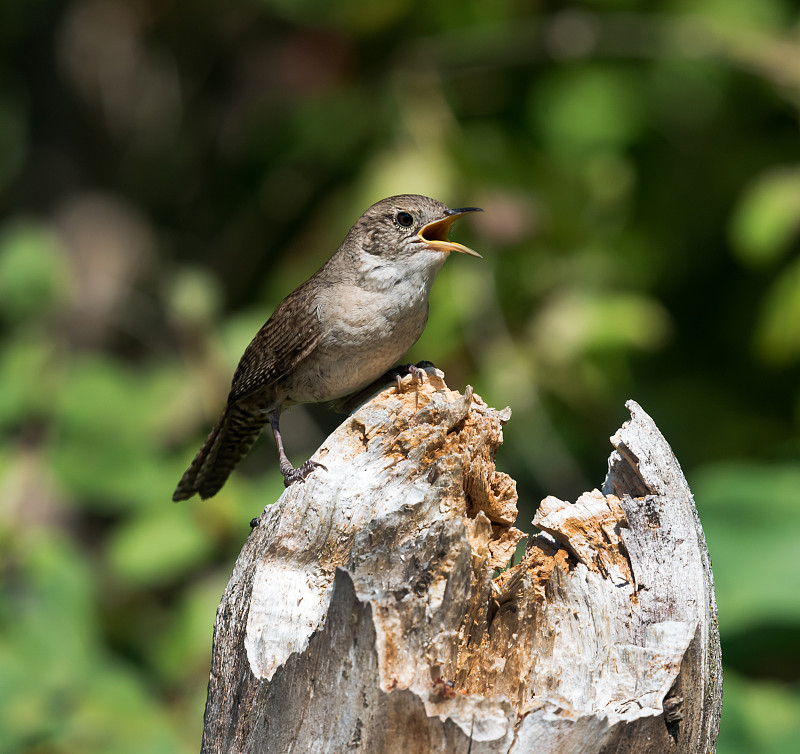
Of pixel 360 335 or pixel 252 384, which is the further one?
pixel 252 384

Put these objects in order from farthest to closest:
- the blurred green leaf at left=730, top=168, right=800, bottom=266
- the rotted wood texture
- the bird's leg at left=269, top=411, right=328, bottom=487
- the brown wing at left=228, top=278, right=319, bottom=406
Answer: the blurred green leaf at left=730, top=168, right=800, bottom=266 < the brown wing at left=228, top=278, right=319, bottom=406 < the bird's leg at left=269, top=411, right=328, bottom=487 < the rotted wood texture

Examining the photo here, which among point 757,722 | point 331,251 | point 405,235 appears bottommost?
point 757,722

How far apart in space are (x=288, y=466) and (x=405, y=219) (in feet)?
3.47

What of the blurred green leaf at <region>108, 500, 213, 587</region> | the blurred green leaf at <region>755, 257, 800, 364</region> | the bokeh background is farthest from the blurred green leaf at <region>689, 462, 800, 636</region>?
the blurred green leaf at <region>108, 500, 213, 587</region>

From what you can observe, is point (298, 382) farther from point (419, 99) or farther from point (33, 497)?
point (419, 99)

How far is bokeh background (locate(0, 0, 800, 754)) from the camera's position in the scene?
4410 mm

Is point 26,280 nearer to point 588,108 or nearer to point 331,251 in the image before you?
point 331,251

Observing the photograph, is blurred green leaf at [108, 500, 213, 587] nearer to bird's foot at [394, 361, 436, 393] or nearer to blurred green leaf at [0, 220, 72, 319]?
blurred green leaf at [0, 220, 72, 319]

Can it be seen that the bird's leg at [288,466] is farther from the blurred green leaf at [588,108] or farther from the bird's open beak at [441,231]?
the blurred green leaf at [588,108]

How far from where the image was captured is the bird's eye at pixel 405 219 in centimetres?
381

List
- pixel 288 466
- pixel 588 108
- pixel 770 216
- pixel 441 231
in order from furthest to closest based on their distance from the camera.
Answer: pixel 588 108 < pixel 770 216 < pixel 441 231 < pixel 288 466

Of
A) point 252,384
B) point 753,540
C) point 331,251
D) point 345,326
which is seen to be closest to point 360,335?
point 345,326

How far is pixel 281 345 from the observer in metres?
3.64

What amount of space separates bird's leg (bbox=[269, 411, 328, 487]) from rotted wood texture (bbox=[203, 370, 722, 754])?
3.7 inches
